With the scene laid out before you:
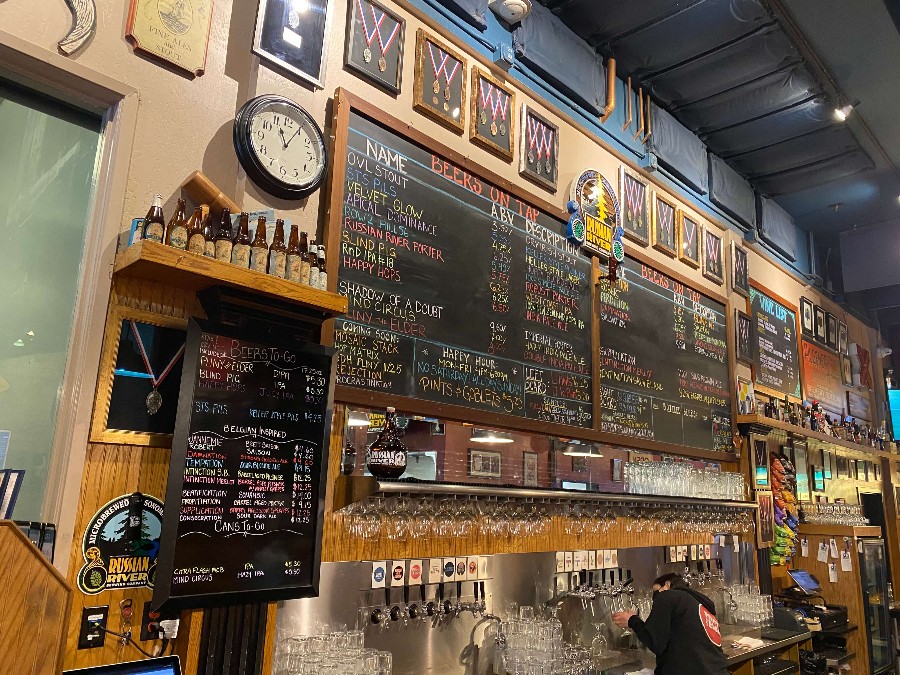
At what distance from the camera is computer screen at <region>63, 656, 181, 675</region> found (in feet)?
6.53

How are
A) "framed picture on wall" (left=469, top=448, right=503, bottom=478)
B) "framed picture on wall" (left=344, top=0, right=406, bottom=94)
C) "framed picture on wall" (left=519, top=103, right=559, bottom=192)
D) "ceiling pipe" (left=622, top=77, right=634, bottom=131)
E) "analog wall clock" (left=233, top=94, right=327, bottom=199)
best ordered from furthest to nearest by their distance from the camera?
"ceiling pipe" (left=622, top=77, right=634, bottom=131), "framed picture on wall" (left=519, top=103, right=559, bottom=192), "framed picture on wall" (left=469, top=448, right=503, bottom=478), "framed picture on wall" (left=344, top=0, right=406, bottom=94), "analog wall clock" (left=233, top=94, right=327, bottom=199)

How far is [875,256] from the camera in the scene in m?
8.09

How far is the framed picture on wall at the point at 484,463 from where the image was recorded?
11.6ft

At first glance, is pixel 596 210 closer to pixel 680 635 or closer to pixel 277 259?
pixel 680 635

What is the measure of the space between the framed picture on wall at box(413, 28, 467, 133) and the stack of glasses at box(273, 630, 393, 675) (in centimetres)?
257

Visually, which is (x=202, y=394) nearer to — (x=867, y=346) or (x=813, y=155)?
(x=813, y=155)

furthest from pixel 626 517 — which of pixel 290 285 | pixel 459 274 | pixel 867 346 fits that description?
pixel 867 346

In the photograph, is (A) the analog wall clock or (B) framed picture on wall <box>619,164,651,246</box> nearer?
(A) the analog wall clock

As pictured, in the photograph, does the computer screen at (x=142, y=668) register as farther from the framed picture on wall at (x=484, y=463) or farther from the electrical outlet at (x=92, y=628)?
the framed picture on wall at (x=484, y=463)

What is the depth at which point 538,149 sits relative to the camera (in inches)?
172

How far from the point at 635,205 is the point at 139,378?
399cm

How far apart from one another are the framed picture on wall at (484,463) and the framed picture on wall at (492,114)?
175cm

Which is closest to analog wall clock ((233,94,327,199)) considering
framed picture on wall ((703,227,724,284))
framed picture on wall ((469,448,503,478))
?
framed picture on wall ((469,448,503,478))

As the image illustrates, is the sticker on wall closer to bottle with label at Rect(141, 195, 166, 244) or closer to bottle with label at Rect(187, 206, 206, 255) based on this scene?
bottle with label at Rect(187, 206, 206, 255)
